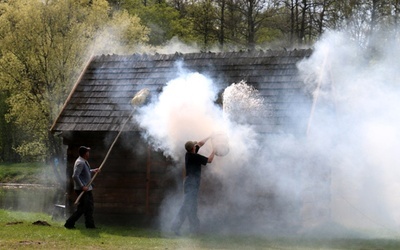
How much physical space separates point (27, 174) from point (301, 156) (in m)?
34.8

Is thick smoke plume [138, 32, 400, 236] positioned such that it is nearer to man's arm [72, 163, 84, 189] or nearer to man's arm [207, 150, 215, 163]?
man's arm [207, 150, 215, 163]

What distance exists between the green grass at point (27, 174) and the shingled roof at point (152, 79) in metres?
26.8

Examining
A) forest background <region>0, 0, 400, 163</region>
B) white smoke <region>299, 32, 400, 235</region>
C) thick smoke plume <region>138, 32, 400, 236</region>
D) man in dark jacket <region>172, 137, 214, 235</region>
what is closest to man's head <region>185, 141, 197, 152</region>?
man in dark jacket <region>172, 137, 214, 235</region>

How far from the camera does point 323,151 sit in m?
16.5

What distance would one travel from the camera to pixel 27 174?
48.1 metres

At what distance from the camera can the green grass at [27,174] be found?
1837 inches

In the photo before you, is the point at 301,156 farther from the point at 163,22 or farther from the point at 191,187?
the point at 163,22

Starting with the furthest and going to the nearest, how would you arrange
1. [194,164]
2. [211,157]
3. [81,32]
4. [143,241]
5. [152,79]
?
[81,32]
[152,79]
[194,164]
[211,157]
[143,241]

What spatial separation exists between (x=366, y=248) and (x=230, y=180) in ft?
15.5

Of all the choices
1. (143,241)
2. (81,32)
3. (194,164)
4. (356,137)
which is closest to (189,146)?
(194,164)

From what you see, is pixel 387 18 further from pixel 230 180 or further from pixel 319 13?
pixel 230 180

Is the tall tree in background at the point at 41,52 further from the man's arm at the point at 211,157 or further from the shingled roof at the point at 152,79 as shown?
the man's arm at the point at 211,157

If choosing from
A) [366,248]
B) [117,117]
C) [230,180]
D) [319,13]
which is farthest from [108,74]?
[319,13]

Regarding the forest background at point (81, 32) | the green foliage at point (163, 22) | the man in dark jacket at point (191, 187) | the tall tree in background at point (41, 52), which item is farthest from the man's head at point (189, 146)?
the green foliage at point (163, 22)
